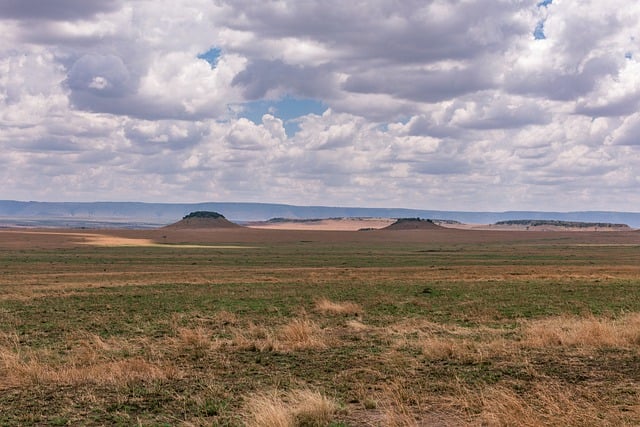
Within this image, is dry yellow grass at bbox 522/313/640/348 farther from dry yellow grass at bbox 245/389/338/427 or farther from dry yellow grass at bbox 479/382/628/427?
dry yellow grass at bbox 245/389/338/427

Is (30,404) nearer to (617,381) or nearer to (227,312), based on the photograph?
(617,381)

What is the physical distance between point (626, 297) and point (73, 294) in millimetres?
27974

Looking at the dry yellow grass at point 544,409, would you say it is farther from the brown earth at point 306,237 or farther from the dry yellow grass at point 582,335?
the brown earth at point 306,237

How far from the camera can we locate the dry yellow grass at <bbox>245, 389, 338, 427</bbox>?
9469mm

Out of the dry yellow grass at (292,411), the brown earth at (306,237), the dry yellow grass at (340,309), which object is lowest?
the brown earth at (306,237)

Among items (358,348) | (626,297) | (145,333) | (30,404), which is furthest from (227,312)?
(626,297)

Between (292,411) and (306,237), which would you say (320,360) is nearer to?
(292,411)

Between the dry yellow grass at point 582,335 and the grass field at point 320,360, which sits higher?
the dry yellow grass at point 582,335

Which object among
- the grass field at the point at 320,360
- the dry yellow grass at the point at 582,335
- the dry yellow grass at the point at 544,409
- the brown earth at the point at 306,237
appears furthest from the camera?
the brown earth at the point at 306,237

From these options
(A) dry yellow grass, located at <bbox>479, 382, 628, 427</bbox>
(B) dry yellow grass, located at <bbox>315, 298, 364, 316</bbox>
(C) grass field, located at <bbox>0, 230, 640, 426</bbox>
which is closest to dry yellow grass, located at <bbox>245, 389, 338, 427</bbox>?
(C) grass field, located at <bbox>0, 230, 640, 426</bbox>

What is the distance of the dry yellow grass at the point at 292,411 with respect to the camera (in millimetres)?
9469

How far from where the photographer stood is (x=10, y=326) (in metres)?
21.7

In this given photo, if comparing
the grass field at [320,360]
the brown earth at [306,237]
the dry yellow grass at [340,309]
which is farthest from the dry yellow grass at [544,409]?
the brown earth at [306,237]

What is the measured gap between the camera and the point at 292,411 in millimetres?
10078
